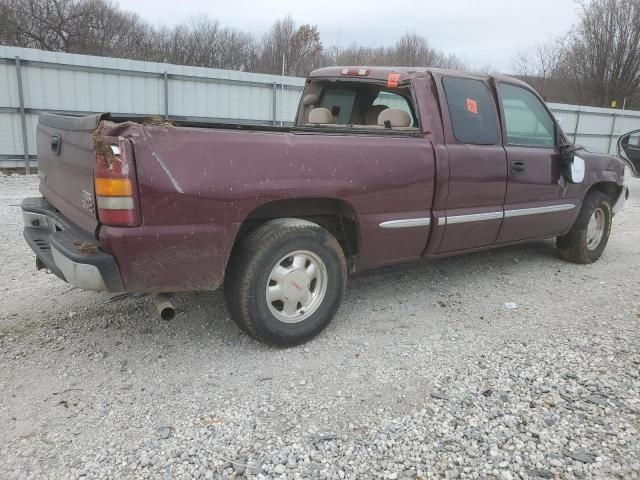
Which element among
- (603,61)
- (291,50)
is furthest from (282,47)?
(603,61)

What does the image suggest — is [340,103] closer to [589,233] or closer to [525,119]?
[525,119]

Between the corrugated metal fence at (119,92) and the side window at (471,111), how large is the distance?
9876 millimetres

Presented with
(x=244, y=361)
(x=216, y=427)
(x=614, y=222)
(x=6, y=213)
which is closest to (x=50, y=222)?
(x=244, y=361)

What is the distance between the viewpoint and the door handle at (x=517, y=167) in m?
4.49

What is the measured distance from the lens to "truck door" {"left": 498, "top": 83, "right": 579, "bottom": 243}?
15.0 ft

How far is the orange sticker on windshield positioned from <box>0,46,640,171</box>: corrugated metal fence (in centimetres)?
993

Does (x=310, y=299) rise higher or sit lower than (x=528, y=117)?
lower

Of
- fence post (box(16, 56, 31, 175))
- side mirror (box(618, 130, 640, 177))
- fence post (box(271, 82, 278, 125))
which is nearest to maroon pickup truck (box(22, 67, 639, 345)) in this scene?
side mirror (box(618, 130, 640, 177))

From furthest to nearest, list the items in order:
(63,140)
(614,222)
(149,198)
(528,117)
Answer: (614,222), (528,117), (63,140), (149,198)

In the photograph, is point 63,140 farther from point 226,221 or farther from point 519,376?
point 519,376

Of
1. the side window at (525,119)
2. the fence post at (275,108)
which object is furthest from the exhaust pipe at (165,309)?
the fence post at (275,108)

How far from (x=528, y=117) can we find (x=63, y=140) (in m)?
3.96

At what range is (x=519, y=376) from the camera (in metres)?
3.13

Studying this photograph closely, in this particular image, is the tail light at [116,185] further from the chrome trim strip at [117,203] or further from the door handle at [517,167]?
the door handle at [517,167]
